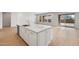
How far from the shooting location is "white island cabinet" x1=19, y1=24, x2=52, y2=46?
157 centimetres

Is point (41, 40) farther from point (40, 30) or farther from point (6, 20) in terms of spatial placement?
point (6, 20)

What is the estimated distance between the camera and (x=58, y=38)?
1562 mm

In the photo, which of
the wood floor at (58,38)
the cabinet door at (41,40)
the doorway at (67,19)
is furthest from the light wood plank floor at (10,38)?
the doorway at (67,19)

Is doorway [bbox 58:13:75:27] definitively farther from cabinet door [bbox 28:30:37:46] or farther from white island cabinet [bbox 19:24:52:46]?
cabinet door [bbox 28:30:37:46]

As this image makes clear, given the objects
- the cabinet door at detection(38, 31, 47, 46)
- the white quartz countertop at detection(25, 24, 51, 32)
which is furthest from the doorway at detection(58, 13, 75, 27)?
the cabinet door at detection(38, 31, 47, 46)

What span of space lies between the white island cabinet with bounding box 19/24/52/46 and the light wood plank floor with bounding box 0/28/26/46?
0.30 ft

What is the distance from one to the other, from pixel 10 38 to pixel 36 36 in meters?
0.40

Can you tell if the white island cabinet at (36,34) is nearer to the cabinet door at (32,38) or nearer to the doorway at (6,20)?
the cabinet door at (32,38)

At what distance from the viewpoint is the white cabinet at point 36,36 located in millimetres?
1567

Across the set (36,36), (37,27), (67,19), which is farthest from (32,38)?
(67,19)
